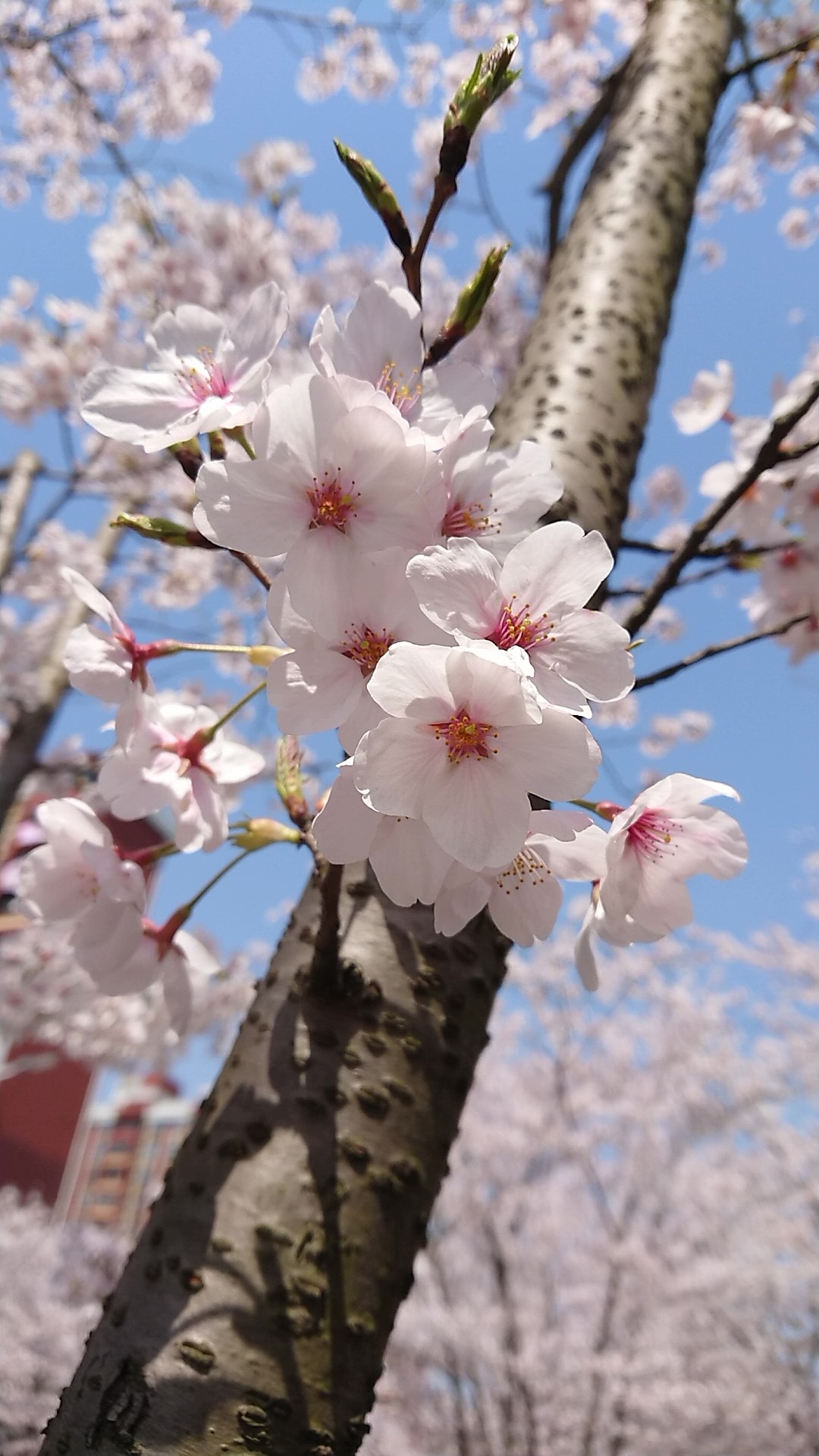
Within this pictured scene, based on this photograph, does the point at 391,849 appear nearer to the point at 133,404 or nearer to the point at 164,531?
the point at 164,531

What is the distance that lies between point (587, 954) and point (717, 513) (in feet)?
2.05

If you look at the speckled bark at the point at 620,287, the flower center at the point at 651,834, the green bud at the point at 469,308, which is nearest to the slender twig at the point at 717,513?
the speckled bark at the point at 620,287

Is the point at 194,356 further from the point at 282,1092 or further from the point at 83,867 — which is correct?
the point at 282,1092

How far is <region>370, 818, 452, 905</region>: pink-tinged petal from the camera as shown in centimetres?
66

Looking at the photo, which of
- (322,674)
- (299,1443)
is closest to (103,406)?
(322,674)

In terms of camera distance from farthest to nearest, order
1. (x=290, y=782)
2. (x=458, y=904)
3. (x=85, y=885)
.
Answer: (x=85, y=885), (x=290, y=782), (x=458, y=904)

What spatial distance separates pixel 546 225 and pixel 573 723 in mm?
2571

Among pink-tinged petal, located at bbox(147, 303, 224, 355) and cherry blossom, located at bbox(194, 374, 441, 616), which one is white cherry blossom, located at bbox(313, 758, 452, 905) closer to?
cherry blossom, located at bbox(194, 374, 441, 616)

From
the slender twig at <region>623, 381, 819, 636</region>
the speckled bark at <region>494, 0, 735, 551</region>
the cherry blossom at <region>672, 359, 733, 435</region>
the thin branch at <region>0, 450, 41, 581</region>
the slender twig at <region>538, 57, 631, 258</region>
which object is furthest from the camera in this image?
the thin branch at <region>0, 450, 41, 581</region>

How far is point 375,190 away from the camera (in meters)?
0.81

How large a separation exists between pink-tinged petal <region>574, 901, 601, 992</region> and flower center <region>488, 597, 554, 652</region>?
287mm

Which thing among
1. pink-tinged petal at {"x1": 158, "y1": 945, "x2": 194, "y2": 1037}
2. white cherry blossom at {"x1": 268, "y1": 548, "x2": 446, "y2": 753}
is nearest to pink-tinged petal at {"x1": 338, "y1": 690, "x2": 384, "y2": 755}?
white cherry blossom at {"x1": 268, "y1": 548, "x2": 446, "y2": 753}

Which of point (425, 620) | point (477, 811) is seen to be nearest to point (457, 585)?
point (425, 620)

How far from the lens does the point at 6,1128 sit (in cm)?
1431
